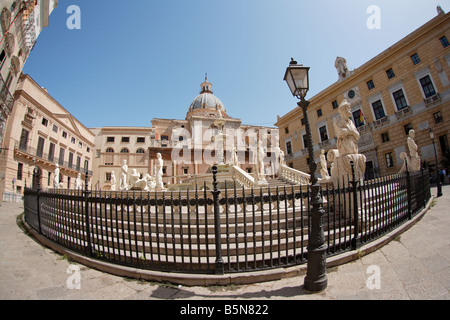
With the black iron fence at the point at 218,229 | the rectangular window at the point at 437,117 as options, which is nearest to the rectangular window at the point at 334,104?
the rectangular window at the point at 437,117

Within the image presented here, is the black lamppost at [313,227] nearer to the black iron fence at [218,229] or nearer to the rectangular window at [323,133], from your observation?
the black iron fence at [218,229]

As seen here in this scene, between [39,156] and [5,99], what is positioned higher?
[5,99]

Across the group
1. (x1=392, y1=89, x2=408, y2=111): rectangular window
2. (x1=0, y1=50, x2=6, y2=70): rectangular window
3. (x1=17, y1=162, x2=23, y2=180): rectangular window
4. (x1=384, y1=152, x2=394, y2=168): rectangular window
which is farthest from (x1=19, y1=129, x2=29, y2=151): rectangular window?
(x1=392, y1=89, x2=408, y2=111): rectangular window

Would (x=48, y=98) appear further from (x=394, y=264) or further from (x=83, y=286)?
(x=394, y=264)

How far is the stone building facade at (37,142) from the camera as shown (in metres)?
20.0

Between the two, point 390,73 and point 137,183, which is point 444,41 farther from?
point 137,183

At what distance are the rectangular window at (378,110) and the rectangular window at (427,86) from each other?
3380 millimetres

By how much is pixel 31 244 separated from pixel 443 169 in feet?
73.4

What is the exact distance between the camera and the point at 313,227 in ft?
9.89

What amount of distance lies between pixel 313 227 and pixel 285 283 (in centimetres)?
95

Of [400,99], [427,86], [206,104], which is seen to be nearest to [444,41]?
[427,86]

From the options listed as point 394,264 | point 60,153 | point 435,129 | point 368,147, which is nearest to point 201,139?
point 60,153

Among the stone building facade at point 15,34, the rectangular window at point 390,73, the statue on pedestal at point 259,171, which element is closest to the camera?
the statue on pedestal at point 259,171
